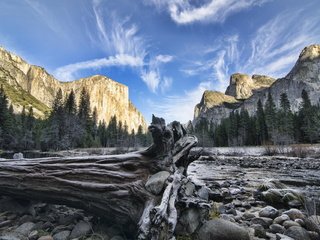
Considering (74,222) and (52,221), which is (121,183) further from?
(52,221)

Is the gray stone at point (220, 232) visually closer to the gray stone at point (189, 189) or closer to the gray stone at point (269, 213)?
the gray stone at point (189, 189)

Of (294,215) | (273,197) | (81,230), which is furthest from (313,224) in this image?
(81,230)

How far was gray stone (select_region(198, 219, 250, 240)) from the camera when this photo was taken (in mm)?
3939

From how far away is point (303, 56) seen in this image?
141250 millimetres

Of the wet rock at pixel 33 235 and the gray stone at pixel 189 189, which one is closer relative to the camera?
the wet rock at pixel 33 235

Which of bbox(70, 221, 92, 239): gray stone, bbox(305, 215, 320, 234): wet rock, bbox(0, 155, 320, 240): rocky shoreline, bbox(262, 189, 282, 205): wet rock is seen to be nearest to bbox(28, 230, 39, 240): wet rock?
bbox(0, 155, 320, 240): rocky shoreline

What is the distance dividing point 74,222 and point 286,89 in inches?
5712

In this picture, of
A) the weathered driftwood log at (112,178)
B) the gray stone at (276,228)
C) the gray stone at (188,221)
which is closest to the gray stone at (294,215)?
the gray stone at (276,228)

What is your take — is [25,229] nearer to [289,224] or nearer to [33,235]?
[33,235]

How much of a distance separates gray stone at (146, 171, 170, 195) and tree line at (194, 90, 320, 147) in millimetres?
51278

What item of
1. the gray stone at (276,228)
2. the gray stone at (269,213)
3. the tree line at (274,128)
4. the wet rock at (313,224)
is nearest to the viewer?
the wet rock at (313,224)

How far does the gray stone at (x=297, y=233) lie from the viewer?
433 centimetres

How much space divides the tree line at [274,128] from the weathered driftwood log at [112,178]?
50.9 m

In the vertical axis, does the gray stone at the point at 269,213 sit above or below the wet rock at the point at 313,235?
above
